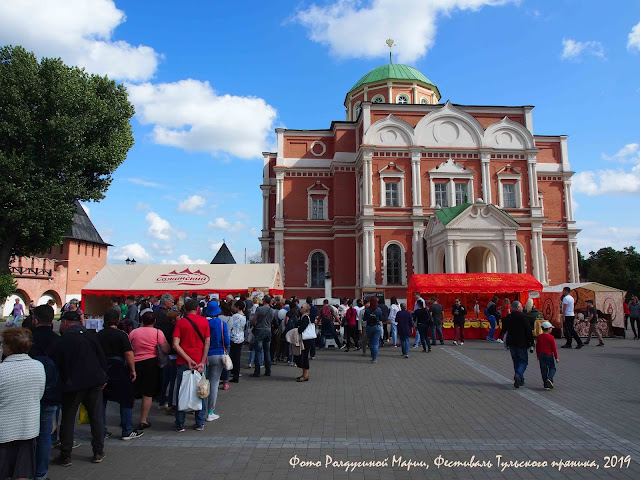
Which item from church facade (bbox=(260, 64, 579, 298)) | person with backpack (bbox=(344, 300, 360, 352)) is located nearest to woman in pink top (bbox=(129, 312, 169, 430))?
person with backpack (bbox=(344, 300, 360, 352))

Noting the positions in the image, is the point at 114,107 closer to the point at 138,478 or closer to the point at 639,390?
the point at 138,478

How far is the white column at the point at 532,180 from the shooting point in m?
31.6

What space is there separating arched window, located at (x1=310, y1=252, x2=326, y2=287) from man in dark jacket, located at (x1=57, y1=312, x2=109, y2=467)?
91.7 ft

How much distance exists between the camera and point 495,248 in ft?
89.0

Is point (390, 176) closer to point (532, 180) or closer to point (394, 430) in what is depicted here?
point (532, 180)

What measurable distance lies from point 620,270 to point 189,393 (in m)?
49.8

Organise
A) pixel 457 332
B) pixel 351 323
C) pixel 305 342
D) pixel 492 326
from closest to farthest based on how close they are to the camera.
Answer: pixel 305 342, pixel 351 323, pixel 457 332, pixel 492 326

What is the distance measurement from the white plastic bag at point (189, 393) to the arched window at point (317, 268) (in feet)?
88.6

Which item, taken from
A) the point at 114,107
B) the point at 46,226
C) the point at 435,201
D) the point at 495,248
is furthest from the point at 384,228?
the point at 46,226

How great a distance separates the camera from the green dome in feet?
128

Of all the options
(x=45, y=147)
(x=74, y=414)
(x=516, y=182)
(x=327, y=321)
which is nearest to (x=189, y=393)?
(x=74, y=414)

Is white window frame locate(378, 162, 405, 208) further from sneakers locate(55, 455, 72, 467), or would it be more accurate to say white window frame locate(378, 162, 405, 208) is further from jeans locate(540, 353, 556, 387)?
sneakers locate(55, 455, 72, 467)

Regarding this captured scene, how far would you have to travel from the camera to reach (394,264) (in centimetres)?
3073

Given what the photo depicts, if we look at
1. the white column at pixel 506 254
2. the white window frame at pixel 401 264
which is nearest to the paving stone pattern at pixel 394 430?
the white column at pixel 506 254
